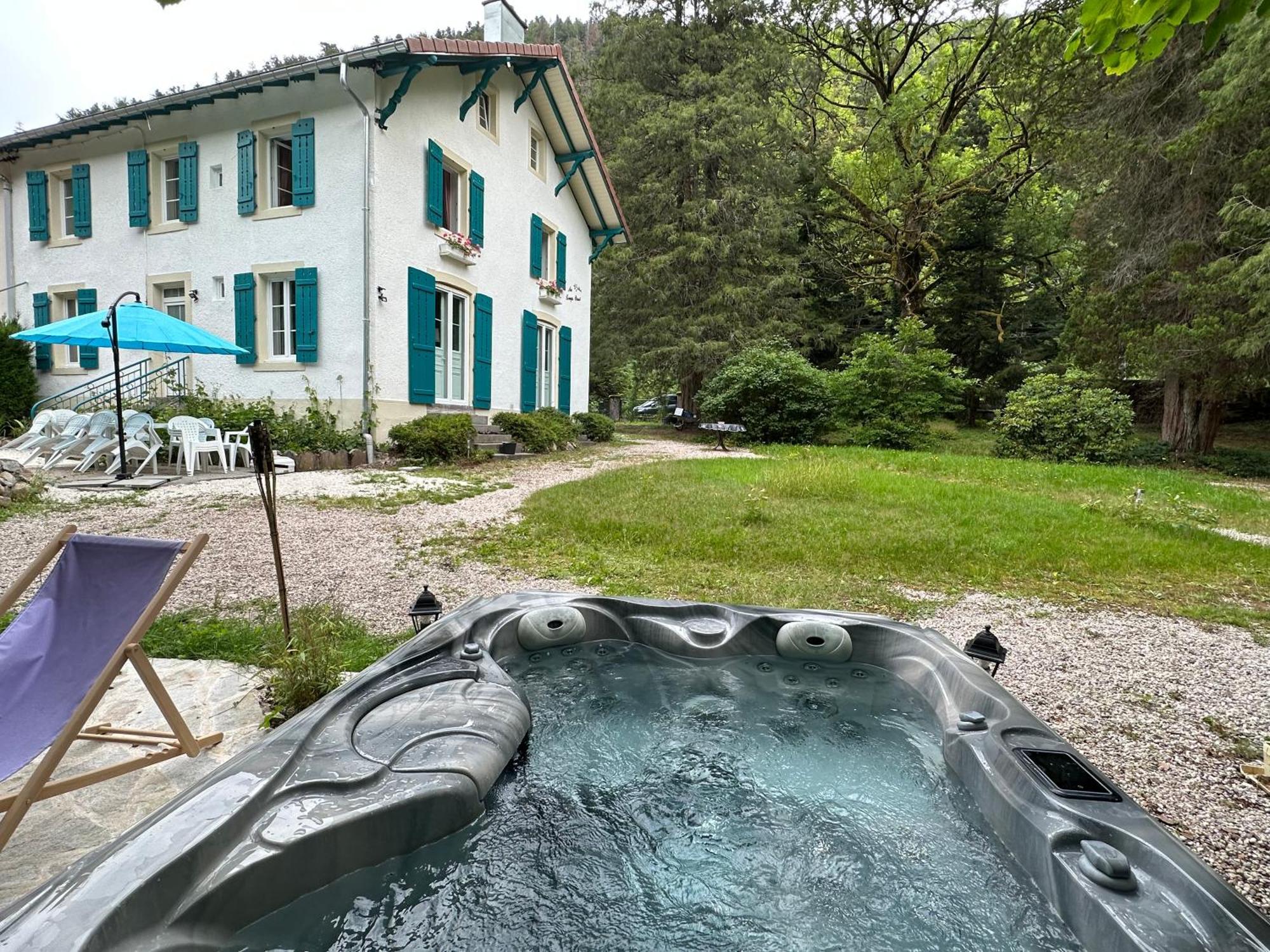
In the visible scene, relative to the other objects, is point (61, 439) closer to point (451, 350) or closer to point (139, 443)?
point (139, 443)

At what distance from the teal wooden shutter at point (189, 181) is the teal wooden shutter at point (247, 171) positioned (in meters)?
1.00

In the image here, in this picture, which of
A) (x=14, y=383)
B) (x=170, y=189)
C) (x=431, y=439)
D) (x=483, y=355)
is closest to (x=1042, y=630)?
(x=431, y=439)

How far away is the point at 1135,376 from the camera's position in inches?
506

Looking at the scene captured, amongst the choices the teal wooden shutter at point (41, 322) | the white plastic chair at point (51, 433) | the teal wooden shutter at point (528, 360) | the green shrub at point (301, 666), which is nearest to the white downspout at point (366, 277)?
the white plastic chair at point (51, 433)

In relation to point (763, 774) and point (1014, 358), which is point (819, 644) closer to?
point (763, 774)

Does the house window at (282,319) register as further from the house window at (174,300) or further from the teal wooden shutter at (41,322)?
the teal wooden shutter at (41,322)

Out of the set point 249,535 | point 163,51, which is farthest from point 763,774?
point 249,535

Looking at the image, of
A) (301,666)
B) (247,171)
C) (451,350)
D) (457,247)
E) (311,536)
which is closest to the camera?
(301,666)

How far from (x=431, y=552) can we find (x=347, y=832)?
11.2ft

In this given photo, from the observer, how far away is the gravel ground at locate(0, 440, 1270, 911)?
7.16 feet

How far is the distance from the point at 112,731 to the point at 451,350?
32.7 feet

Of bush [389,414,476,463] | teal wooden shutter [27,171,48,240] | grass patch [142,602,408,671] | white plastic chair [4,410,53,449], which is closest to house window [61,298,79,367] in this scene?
teal wooden shutter [27,171,48,240]

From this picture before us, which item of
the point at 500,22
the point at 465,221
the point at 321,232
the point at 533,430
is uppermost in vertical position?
the point at 500,22

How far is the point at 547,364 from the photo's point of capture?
15.1 metres
